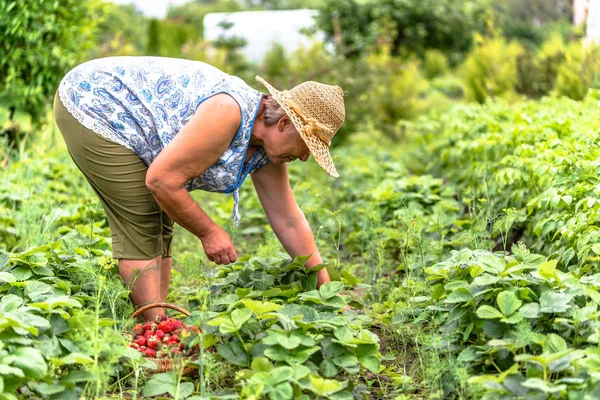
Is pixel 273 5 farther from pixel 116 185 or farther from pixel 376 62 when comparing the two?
pixel 116 185

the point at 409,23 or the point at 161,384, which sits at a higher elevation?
the point at 161,384

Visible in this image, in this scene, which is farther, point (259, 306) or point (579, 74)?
point (579, 74)

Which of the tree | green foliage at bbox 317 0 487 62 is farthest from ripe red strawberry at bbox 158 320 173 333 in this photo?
green foliage at bbox 317 0 487 62

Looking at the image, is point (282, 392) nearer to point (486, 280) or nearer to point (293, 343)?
point (293, 343)

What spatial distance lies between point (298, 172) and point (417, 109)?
3.88m

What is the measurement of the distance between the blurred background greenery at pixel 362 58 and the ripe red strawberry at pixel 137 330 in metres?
3.53

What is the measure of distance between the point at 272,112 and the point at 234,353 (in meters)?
0.99

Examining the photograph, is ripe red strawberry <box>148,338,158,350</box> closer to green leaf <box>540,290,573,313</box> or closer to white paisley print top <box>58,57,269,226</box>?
white paisley print top <box>58,57,269,226</box>

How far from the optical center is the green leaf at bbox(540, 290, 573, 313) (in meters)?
2.52

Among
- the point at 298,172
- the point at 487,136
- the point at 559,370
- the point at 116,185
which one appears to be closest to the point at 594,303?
the point at 559,370

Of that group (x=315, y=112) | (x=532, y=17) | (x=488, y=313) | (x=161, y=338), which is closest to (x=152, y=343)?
(x=161, y=338)

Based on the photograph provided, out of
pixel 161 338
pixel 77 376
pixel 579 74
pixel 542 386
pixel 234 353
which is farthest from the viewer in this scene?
pixel 579 74

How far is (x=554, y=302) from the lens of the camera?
2559 millimetres

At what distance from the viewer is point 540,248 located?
12.9 feet
